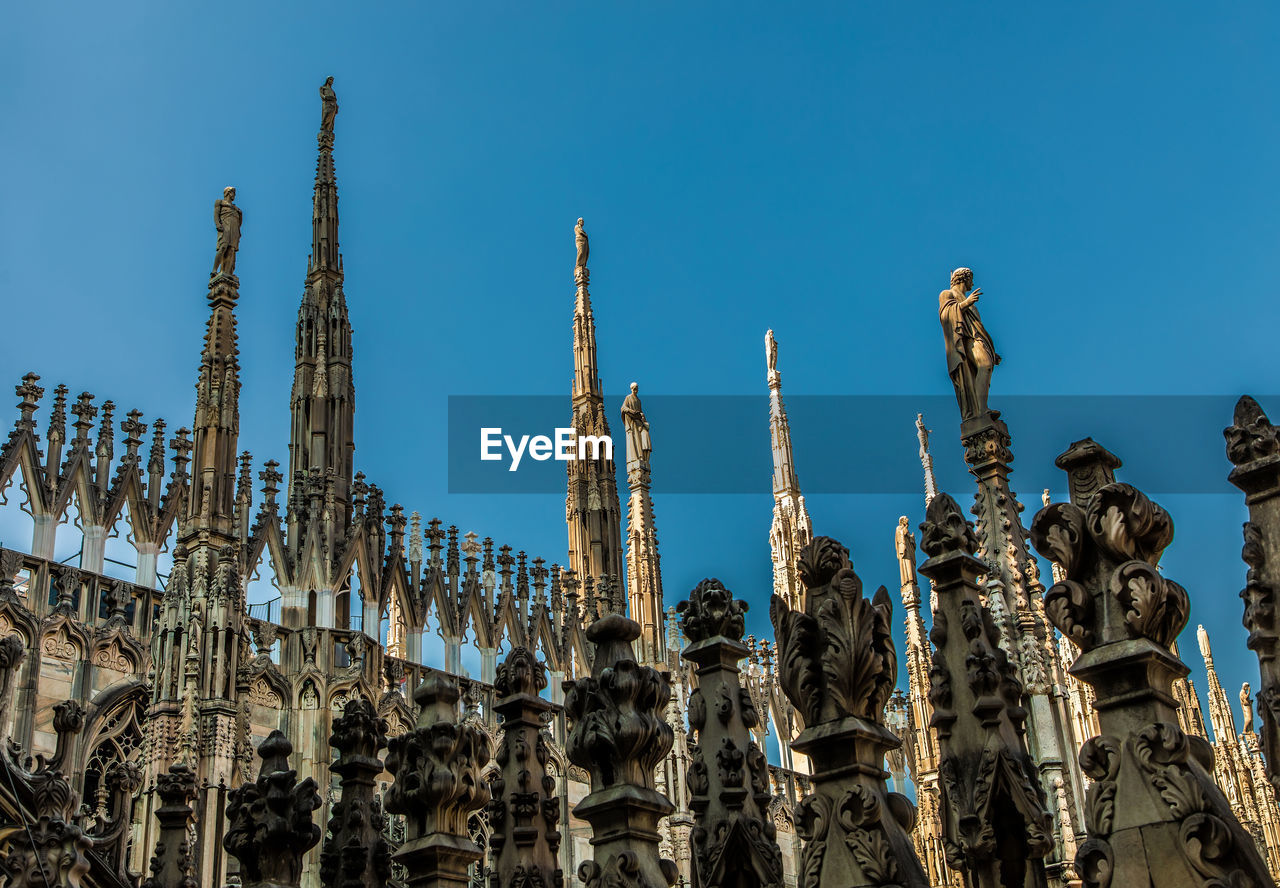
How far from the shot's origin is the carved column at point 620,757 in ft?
24.1

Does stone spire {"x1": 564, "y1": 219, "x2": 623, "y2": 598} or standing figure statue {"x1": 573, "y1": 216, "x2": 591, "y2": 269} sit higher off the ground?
standing figure statue {"x1": 573, "y1": 216, "x2": 591, "y2": 269}

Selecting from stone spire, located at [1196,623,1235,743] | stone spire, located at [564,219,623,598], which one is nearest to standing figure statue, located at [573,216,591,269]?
stone spire, located at [564,219,623,598]

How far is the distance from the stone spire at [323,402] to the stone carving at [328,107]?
0.04 metres

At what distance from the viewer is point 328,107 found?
31.0m

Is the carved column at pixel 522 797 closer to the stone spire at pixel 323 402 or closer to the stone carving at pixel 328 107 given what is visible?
the stone spire at pixel 323 402

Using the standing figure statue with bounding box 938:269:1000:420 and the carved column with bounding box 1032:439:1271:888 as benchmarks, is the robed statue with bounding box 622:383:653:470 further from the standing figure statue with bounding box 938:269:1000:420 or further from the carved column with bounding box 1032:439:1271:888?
the carved column with bounding box 1032:439:1271:888

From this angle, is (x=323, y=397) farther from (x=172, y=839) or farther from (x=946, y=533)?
(x=946, y=533)

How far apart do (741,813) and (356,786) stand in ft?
10.5

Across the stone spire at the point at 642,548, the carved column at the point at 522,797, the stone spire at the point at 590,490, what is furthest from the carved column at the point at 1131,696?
the stone spire at the point at 590,490

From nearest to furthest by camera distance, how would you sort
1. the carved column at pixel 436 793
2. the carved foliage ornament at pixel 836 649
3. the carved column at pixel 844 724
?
the carved column at pixel 844 724 → the carved foliage ornament at pixel 836 649 → the carved column at pixel 436 793

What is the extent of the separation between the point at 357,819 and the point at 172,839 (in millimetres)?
1581

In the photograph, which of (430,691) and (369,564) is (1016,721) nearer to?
(430,691)

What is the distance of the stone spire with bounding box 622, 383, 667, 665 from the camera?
31094 mm

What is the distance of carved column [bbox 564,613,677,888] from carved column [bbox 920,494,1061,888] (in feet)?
5.17
